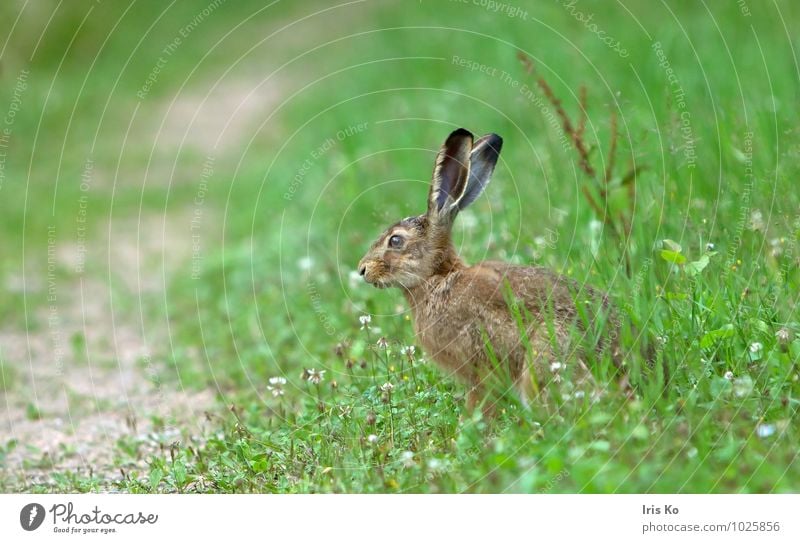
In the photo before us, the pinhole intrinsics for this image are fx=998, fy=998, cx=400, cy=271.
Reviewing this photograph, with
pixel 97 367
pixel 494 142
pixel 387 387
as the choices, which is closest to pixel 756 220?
pixel 494 142

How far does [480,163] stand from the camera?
5547 mm

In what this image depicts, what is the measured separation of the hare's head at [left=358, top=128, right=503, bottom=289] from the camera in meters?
5.50

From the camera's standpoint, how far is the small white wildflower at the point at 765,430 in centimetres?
413

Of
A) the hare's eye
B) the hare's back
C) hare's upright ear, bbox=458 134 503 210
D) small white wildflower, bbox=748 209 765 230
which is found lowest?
the hare's back

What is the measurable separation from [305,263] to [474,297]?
11.2ft

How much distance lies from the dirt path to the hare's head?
1.50 m

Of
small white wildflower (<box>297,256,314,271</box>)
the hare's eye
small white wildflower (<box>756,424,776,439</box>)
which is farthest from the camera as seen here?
small white wildflower (<box>297,256,314,271</box>)

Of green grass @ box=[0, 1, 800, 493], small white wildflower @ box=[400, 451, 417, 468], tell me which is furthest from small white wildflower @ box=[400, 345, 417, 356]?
small white wildflower @ box=[400, 451, 417, 468]

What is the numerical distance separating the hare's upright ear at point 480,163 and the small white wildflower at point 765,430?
2.04m

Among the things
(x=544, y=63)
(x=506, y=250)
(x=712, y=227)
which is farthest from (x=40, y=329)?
(x=712, y=227)

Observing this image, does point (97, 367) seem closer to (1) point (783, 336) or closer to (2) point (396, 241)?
(2) point (396, 241)

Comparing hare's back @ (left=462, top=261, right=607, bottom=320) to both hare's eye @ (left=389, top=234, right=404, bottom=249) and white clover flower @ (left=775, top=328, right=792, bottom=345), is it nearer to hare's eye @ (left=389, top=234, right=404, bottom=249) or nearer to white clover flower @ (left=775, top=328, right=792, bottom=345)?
hare's eye @ (left=389, top=234, right=404, bottom=249)
